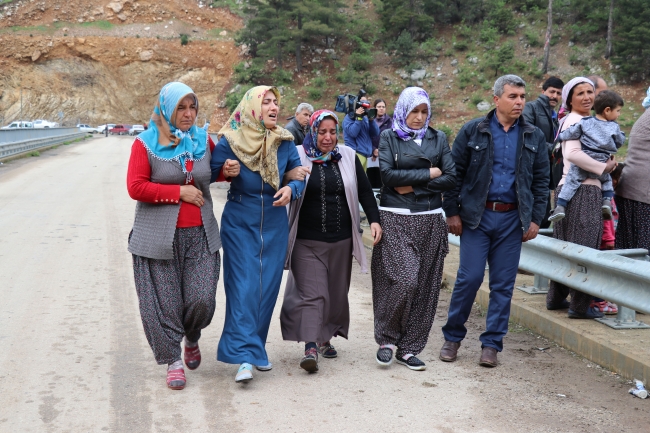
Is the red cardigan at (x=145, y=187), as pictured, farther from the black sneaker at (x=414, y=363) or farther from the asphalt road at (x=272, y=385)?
the black sneaker at (x=414, y=363)

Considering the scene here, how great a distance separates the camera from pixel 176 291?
4773 millimetres

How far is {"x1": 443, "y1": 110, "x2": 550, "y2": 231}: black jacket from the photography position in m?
5.19

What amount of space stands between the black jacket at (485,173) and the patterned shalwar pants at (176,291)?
1.85 metres

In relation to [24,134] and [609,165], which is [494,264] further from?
[24,134]

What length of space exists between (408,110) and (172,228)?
73.5 inches

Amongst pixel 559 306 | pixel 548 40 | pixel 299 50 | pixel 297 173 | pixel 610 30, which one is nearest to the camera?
pixel 297 173

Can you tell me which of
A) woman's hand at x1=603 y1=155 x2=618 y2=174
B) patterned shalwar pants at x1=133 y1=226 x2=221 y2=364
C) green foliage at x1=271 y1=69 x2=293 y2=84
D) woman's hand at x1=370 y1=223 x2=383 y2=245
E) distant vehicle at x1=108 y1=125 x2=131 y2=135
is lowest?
distant vehicle at x1=108 y1=125 x2=131 y2=135

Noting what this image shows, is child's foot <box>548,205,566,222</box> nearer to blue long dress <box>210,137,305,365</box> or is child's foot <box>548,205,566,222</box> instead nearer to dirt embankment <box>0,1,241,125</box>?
blue long dress <box>210,137,305,365</box>

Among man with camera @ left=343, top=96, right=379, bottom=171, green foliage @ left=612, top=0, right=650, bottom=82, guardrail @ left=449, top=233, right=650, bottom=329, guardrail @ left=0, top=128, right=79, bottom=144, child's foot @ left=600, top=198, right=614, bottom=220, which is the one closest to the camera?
guardrail @ left=449, top=233, right=650, bottom=329

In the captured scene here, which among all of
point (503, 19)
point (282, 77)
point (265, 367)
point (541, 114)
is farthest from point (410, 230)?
point (503, 19)

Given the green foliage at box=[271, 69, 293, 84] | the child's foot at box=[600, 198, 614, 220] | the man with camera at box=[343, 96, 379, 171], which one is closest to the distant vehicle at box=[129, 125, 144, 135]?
the green foliage at box=[271, 69, 293, 84]

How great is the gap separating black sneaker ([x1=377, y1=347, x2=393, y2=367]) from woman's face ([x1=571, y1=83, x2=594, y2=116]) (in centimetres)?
254

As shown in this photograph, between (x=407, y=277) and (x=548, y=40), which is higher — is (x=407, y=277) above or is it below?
below

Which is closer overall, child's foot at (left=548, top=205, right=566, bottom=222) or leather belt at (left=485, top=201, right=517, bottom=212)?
leather belt at (left=485, top=201, right=517, bottom=212)
